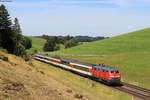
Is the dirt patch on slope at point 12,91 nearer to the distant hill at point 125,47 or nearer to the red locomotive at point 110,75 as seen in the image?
the red locomotive at point 110,75

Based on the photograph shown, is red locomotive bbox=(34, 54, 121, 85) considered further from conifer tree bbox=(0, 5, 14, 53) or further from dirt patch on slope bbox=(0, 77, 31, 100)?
dirt patch on slope bbox=(0, 77, 31, 100)

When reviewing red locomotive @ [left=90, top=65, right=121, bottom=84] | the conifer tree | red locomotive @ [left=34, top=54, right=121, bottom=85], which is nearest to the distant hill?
the conifer tree

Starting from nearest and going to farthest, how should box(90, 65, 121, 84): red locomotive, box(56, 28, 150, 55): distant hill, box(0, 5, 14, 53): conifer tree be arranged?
box(90, 65, 121, 84): red locomotive < box(0, 5, 14, 53): conifer tree < box(56, 28, 150, 55): distant hill

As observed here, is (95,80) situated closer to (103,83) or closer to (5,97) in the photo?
(103,83)

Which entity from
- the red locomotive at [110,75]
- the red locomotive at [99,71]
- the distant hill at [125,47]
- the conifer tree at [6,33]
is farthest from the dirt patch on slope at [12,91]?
the distant hill at [125,47]

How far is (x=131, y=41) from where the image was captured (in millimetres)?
135250

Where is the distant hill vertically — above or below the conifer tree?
below

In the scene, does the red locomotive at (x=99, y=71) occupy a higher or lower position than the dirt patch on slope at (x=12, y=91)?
→ lower

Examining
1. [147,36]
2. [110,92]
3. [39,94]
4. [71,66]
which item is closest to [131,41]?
[147,36]

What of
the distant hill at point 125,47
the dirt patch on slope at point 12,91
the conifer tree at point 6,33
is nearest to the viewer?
the dirt patch on slope at point 12,91

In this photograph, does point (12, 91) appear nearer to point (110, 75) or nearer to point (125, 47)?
point (110, 75)

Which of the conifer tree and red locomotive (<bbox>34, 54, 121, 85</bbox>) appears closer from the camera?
red locomotive (<bbox>34, 54, 121, 85</bbox>)

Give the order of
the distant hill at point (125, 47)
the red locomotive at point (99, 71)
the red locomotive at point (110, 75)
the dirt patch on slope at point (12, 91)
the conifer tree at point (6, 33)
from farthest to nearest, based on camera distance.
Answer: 1. the distant hill at point (125, 47)
2. the conifer tree at point (6, 33)
3. the red locomotive at point (99, 71)
4. the red locomotive at point (110, 75)
5. the dirt patch on slope at point (12, 91)

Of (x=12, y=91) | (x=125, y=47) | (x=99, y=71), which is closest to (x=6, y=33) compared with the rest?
(x=99, y=71)
